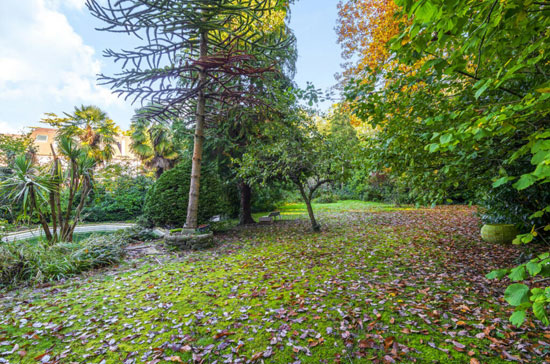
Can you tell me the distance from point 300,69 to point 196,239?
963 centimetres

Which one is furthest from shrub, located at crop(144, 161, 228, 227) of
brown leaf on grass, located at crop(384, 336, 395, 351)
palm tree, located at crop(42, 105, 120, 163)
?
brown leaf on grass, located at crop(384, 336, 395, 351)

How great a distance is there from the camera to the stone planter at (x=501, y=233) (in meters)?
5.93

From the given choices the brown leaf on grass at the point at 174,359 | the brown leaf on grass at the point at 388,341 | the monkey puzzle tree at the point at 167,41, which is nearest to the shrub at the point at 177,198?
the monkey puzzle tree at the point at 167,41

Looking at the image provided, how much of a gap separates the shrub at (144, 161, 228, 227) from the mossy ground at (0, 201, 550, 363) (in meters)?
2.97

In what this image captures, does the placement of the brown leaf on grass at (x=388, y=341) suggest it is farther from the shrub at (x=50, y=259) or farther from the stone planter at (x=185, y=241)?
the shrub at (x=50, y=259)

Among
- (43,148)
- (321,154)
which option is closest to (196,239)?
(321,154)

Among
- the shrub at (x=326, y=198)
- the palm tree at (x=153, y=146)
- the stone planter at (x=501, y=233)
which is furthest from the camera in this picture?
the shrub at (x=326, y=198)

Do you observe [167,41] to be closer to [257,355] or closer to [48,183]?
[48,183]

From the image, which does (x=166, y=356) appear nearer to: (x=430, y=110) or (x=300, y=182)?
(x=430, y=110)

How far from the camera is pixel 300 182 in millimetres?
8586

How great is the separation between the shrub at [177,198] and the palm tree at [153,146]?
263 inches

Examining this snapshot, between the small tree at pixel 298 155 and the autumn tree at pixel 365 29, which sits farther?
the autumn tree at pixel 365 29

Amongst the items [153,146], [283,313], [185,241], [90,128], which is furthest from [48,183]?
[153,146]

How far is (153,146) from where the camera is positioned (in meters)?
15.5
